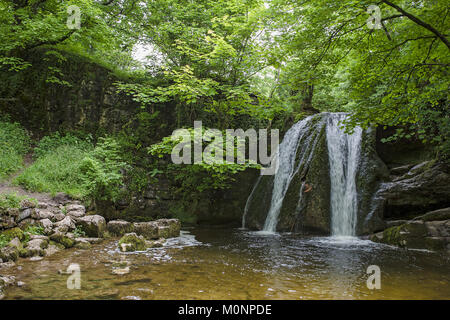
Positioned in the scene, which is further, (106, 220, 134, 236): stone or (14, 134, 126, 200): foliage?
(14, 134, 126, 200): foliage

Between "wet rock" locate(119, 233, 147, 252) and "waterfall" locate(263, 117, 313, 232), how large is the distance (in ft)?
15.9

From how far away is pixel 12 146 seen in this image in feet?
31.3

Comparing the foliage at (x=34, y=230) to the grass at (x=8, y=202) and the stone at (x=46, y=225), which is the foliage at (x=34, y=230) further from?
the grass at (x=8, y=202)

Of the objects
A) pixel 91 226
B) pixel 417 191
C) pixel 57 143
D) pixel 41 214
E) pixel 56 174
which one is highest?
pixel 57 143

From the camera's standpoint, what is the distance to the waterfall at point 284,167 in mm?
9328

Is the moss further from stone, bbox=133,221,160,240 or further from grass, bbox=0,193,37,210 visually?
stone, bbox=133,221,160,240

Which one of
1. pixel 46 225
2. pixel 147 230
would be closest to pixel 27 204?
pixel 46 225

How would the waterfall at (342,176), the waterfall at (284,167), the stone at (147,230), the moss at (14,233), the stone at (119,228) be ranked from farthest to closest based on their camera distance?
the waterfall at (284,167) < the waterfall at (342,176) < the stone at (119,228) < the stone at (147,230) < the moss at (14,233)

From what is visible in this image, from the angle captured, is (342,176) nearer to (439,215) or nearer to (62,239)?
(439,215)

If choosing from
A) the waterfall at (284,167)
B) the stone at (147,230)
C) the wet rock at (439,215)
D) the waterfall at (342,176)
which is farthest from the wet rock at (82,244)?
the wet rock at (439,215)

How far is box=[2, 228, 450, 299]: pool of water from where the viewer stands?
324cm

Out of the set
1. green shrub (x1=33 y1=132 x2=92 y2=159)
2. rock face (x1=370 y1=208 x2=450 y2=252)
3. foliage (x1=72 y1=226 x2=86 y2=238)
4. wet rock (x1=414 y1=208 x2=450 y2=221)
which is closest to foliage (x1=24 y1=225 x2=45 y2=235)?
foliage (x1=72 y1=226 x2=86 y2=238)

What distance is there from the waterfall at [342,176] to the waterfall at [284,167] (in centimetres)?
119

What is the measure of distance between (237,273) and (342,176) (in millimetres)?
6308
